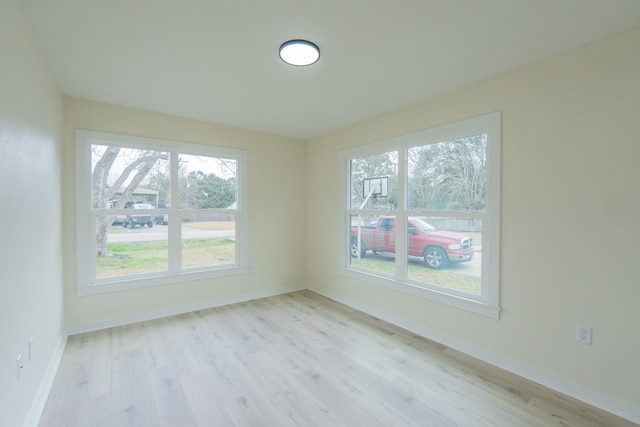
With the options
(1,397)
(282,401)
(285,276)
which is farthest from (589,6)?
(285,276)

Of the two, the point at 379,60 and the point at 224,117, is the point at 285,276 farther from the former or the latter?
the point at 379,60

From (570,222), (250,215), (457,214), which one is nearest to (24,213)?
(250,215)

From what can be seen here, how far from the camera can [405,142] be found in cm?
331

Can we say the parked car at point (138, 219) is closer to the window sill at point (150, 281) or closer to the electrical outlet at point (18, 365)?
the window sill at point (150, 281)

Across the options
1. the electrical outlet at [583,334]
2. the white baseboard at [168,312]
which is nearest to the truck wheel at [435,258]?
the electrical outlet at [583,334]

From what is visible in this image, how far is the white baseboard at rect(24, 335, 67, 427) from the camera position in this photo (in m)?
1.78

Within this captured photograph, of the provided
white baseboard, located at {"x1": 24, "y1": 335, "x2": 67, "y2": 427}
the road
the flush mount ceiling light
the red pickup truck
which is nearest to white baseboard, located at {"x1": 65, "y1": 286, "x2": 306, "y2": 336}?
white baseboard, located at {"x1": 24, "y1": 335, "x2": 67, "y2": 427}

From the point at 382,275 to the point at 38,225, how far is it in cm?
328

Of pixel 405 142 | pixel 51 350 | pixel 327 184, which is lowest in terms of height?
pixel 51 350

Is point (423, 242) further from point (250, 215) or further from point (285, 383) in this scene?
point (250, 215)

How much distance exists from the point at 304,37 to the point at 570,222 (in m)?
2.33

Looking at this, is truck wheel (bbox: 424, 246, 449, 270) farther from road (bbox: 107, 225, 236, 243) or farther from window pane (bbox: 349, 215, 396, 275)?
road (bbox: 107, 225, 236, 243)

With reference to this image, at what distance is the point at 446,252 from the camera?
302cm

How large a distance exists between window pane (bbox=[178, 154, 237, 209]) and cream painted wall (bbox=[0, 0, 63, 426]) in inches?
54.5
